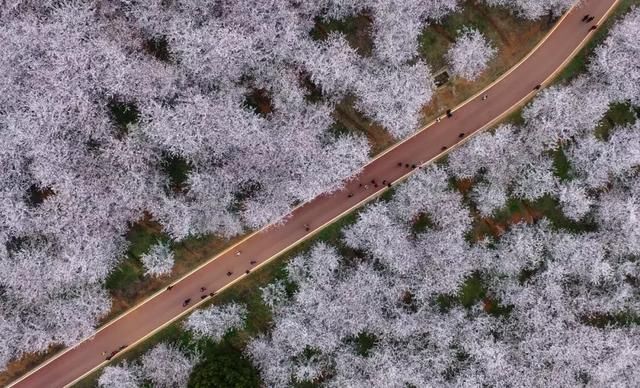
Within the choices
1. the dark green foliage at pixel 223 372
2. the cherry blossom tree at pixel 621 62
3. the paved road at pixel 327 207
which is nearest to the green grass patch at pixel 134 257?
the paved road at pixel 327 207

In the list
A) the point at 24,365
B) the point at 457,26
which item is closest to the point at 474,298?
the point at 457,26

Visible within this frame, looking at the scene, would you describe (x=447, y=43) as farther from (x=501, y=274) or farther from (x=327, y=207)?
(x=501, y=274)

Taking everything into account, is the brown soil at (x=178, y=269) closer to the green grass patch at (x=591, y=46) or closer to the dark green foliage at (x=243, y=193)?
the dark green foliage at (x=243, y=193)

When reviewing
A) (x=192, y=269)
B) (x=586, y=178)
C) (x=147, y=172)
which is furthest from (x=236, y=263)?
(x=586, y=178)

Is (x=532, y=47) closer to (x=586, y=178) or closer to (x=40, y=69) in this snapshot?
(x=586, y=178)

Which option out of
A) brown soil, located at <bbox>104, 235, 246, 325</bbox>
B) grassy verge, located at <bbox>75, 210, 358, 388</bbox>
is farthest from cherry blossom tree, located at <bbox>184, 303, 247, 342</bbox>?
brown soil, located at <bbox>104, 235, 246, 325</bbox>
